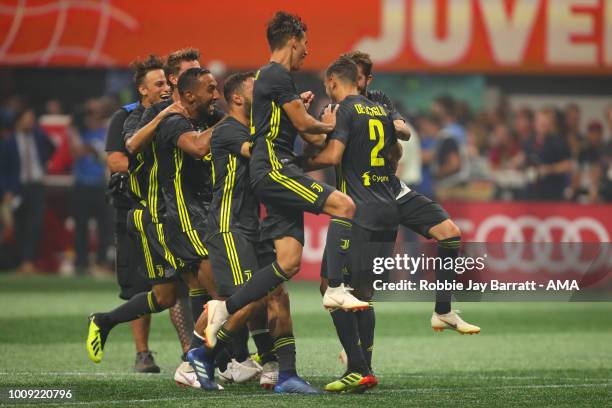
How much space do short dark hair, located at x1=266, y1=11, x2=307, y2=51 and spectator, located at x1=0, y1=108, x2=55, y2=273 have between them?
10.9 metres

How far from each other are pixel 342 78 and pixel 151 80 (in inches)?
69.9

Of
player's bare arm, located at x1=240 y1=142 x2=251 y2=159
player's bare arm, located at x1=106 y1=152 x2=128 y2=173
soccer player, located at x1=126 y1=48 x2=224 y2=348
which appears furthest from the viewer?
player's bare arm, located at x1=106 y1=152 x2=128 y2=173

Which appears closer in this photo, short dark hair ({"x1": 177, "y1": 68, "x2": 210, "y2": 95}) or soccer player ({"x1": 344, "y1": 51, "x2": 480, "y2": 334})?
short dark hair ({"x1": 177, "y1": 68, "x2": 210, "y2": 95})

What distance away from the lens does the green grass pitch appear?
8211 mm

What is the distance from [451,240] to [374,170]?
918mm

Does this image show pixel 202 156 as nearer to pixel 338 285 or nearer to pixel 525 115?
pixel 338 285

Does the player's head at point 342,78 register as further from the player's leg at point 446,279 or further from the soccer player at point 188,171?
the player's leg at point 446,279

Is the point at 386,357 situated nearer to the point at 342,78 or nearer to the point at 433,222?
the point at 433,222

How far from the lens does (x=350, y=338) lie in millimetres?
8406

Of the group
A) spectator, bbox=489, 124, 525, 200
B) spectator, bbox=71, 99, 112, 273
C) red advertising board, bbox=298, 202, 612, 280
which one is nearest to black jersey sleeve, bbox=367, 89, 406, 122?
red advertising board, bbox=298, 202, 612, 280

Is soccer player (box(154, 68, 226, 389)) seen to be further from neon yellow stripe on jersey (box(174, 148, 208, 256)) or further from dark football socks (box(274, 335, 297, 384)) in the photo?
dark football socks (box(274, 335, 297, 384))

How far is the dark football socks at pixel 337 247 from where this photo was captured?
826 cm

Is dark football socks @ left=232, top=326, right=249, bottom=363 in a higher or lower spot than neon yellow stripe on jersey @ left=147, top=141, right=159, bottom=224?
lower

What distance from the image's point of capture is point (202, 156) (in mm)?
8695
